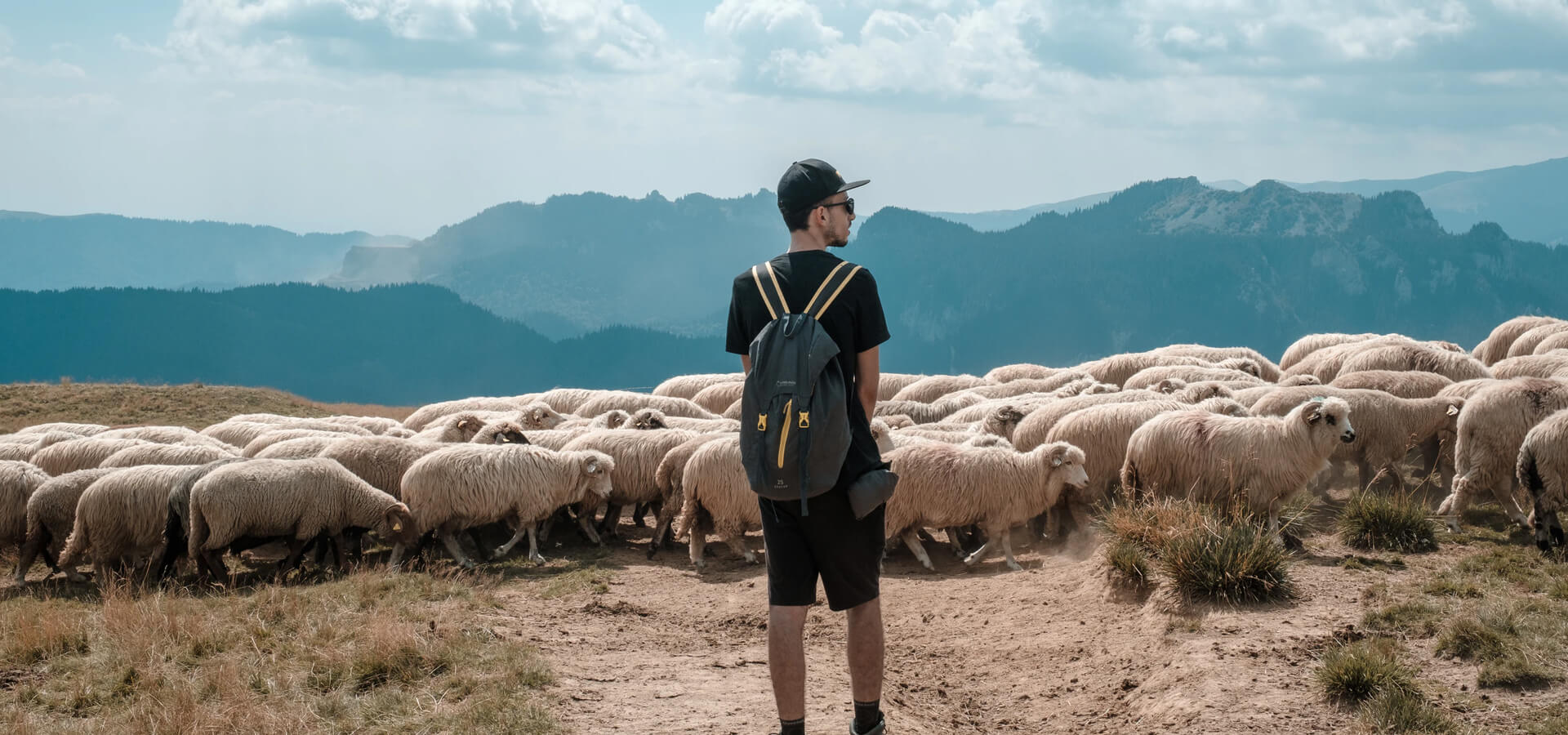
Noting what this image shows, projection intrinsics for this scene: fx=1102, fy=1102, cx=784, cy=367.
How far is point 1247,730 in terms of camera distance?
18.8ft

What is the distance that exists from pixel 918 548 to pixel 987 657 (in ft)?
10.6

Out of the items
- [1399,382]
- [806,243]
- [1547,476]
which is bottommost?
[1547,476]

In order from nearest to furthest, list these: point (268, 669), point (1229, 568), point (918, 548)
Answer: point (268, 669)
point (1229, 568)
point (918, 548)

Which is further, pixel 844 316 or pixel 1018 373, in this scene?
pixel 1018 373

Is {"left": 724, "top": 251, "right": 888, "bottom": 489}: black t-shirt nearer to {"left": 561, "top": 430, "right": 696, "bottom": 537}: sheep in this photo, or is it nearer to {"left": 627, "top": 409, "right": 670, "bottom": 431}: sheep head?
{"left": 561, "top": 430, "right": 696, "bottom": 537}: sheep

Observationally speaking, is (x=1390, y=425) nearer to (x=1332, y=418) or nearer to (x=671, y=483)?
(x=1332, y=418)

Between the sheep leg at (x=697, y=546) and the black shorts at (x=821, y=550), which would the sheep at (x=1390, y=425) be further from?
the black shorts at (x=821, y=550)

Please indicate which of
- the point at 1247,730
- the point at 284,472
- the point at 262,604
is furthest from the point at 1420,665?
the point at 284,472

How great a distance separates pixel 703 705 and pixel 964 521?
539cm

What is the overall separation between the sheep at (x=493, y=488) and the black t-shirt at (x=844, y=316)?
7407 millimetres

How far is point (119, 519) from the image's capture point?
1106cm

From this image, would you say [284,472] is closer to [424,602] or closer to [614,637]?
[424,602]

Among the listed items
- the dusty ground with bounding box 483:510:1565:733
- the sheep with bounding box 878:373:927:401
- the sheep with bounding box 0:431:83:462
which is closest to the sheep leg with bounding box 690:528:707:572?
the dusty ground with bounding box 483:510:1565:733

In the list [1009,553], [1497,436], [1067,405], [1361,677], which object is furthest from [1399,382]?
[1361,677]
